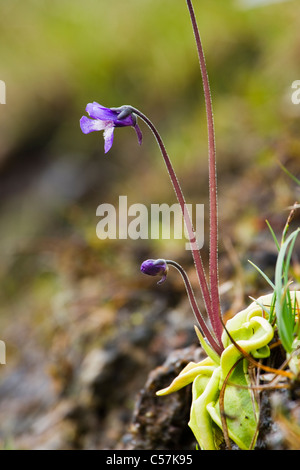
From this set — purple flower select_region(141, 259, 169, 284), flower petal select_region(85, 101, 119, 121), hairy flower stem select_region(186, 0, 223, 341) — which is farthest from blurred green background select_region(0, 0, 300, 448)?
flower petal select_region(85, 101, 119, 121)

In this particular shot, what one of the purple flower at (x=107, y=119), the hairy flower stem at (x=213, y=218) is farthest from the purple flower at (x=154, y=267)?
the purple flower at (x=107, y=119)

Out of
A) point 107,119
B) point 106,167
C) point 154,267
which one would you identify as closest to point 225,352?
point 154,267

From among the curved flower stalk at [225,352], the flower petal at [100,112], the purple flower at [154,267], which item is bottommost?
the curved flower stalk at [225,352]

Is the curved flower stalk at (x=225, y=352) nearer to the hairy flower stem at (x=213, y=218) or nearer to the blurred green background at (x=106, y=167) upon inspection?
the hairy flower stem at (x=213, y=218)

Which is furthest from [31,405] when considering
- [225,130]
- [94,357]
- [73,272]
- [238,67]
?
[238,67]
